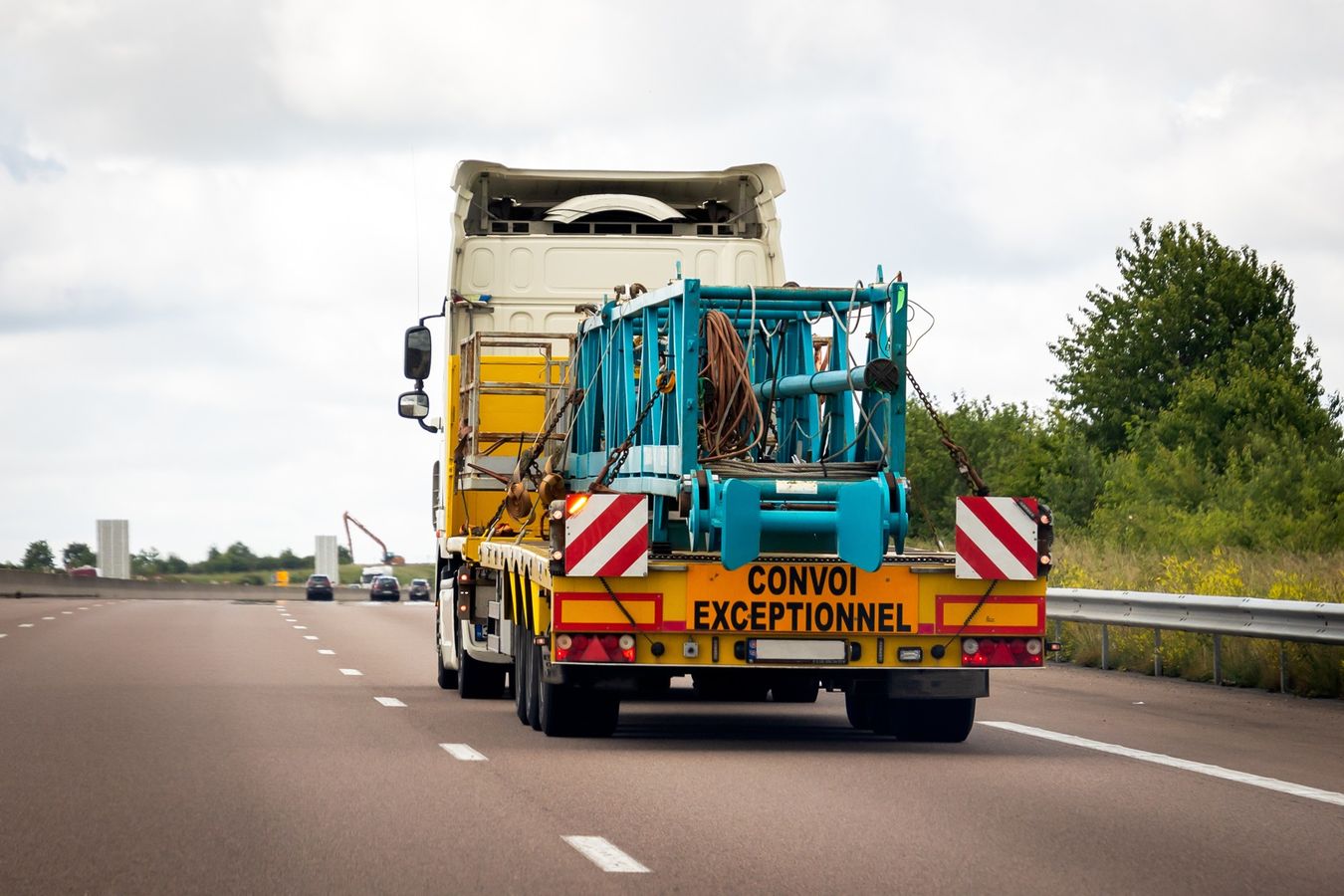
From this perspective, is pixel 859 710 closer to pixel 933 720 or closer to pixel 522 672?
pixel 933 720

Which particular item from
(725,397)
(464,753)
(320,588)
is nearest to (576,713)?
(464,753)

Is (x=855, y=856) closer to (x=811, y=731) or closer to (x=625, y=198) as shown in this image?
(x=811, y=731)

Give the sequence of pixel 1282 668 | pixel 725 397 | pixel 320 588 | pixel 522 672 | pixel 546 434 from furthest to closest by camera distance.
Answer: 1. pixel 320 588
2. pixel 1282 668
3. pixel 546 434
4. pixel 522 672
5. pixel 725 397

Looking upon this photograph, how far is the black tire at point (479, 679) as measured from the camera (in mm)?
17031

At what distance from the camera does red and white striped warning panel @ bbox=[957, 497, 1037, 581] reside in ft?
40.5

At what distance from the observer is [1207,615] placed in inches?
714

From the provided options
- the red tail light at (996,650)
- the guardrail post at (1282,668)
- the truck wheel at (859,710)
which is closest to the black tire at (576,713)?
the truck wheel at (859,710)

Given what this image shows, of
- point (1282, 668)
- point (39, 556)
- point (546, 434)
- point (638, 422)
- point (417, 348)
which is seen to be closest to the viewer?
point (638, 422)

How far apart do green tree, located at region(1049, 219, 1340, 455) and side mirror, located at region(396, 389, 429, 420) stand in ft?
190

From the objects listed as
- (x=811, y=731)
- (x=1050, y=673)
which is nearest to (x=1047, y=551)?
(x=811, y=731)

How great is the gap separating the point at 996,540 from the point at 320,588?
81172 millimetres

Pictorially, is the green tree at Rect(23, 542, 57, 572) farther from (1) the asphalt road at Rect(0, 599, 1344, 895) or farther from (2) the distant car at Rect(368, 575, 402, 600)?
(1) the asphalt road at Rect(0, 599, 1344, 895)

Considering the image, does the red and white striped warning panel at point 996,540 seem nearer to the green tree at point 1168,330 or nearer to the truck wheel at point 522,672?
the truck wheel at point 522,672

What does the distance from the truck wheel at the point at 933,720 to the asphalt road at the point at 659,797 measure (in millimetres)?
129
